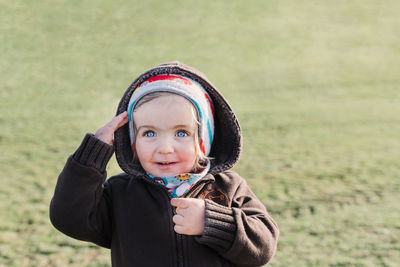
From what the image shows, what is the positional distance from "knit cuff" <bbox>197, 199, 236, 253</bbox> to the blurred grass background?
4.72ft

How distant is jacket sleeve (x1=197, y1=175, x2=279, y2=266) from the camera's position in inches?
70.7

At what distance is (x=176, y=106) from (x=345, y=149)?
344cm

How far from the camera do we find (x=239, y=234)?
5.87ft

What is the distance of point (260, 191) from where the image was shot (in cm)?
403

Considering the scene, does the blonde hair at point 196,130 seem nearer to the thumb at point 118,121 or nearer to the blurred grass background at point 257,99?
the thumb at point 118,121

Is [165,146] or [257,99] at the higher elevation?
[165,146]

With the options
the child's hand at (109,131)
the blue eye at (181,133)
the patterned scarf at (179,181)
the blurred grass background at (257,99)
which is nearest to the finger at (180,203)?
the patterned scarf at (179,181)

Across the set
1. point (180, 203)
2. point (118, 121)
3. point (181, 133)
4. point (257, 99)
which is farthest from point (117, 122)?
point (257, 99)

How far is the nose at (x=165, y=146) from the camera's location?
6.05 feet

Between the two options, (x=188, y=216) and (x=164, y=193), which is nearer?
(x=188, y=216)

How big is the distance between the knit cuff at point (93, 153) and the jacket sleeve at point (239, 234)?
0.39 m

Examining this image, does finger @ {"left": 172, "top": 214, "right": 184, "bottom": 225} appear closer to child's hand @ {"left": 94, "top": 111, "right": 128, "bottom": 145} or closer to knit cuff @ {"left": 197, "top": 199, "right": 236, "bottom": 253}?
knit cuff @ {"left": 197, "top": 199, "right": 236, "bottom": 253}

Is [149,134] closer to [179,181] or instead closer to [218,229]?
[179,181]

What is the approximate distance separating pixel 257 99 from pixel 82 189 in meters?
4.82
